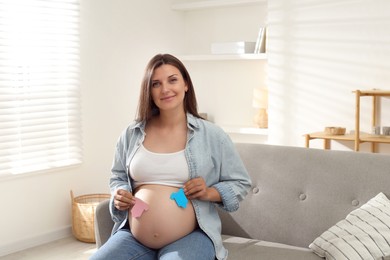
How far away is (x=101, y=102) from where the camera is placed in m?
4.87

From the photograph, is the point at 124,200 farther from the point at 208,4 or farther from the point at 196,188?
the point at 208,4

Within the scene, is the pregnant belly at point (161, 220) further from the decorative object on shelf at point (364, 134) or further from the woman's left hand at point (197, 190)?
the decorative object on shelf at point (364, 134)

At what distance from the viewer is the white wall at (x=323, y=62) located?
4410 millimetres

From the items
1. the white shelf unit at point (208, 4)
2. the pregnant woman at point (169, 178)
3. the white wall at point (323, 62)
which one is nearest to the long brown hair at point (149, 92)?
the pregnant woman at point (169, 178)

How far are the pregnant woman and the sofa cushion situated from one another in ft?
0.52

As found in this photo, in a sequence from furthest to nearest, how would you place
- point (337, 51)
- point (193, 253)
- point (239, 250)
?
1. point (337, 51)
2. point (239, 250)
3. point (193, 253)

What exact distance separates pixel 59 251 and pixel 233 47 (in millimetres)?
2119

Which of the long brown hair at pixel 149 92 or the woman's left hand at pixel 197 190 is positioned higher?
the long brown hair at pixel 149 92

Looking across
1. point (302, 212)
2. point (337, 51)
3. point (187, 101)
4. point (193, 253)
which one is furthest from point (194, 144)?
point (337, 51)

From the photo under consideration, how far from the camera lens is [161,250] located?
7.84ft

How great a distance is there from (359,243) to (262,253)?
409mm

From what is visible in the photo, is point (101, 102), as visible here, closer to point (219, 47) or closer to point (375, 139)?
point (219, 47)

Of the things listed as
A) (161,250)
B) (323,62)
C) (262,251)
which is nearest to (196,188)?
(161,250)

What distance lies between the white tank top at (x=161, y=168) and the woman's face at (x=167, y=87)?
202 mm
